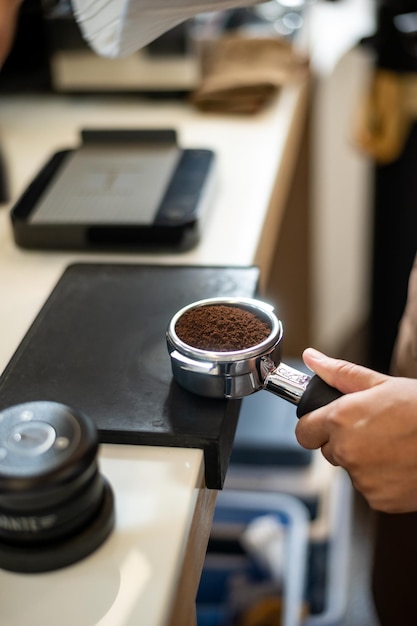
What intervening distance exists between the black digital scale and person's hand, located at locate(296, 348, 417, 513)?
34 centimetres

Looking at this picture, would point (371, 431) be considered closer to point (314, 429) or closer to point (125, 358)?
point (314, 429)

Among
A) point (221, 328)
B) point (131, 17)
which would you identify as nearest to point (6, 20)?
point (131, 17)

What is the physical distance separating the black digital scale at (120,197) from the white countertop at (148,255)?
0.06 feet

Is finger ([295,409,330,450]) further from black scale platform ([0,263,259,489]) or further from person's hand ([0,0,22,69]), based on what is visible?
person's hand ([0,0,22,69])

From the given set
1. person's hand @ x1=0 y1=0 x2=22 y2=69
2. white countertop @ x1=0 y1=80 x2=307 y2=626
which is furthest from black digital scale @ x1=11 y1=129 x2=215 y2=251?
person's hand @ x1=0 y1=0 x2=22 y2=69

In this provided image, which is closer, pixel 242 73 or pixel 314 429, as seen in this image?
pixel 314 429

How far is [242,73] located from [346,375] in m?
0.77

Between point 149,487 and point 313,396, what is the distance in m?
0.14

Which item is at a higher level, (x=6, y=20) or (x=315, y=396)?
(x=6, y=20)

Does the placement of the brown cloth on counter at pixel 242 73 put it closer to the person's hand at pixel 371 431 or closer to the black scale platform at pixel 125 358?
the black scale platform at pixel 125 358

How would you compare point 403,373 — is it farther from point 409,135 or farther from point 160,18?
point 409,135

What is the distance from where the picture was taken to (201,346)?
0.63m

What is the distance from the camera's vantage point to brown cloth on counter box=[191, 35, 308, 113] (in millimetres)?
1263

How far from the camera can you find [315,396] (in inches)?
24.8
